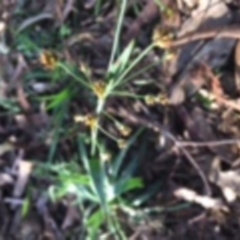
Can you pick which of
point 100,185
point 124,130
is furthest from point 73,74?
point 100,185

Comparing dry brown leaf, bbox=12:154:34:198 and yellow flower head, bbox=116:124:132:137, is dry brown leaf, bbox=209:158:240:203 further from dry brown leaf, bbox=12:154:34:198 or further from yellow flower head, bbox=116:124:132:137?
dry brown leaf, bbox=12:154:34:198

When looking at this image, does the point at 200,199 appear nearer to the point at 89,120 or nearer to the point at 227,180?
the point at 227,180

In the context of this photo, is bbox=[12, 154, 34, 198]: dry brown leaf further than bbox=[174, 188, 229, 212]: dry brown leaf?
Yes

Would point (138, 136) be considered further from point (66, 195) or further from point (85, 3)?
point (85, 3)

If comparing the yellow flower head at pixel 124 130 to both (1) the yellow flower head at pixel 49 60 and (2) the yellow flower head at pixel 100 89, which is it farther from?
(1) the yellow flower head at pixel 49 60

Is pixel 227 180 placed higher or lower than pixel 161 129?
lower

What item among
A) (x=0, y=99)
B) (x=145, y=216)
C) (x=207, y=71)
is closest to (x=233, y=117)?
(x=207, y=71)

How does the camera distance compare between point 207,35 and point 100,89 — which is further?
point 207,35

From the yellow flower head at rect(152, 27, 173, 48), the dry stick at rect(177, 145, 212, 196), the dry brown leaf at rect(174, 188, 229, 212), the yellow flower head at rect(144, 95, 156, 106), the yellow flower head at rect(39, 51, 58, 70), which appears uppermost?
the yellow flower head at rect(39, 51, 58, 70)

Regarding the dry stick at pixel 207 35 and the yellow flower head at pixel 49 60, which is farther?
the dry stick at pixel 207 35

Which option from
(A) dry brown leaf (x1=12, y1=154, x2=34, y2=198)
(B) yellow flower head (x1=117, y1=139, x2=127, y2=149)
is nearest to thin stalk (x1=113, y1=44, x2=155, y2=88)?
(B) yellow flower head (x1=117, y1=139, x2=127, y2=149)

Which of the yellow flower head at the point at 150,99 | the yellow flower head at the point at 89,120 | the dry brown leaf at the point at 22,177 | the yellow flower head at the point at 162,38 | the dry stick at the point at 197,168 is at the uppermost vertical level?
the yellow flower head at the point at 162,38

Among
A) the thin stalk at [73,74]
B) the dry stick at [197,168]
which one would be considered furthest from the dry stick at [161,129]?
the thin stalk at [73,74]
